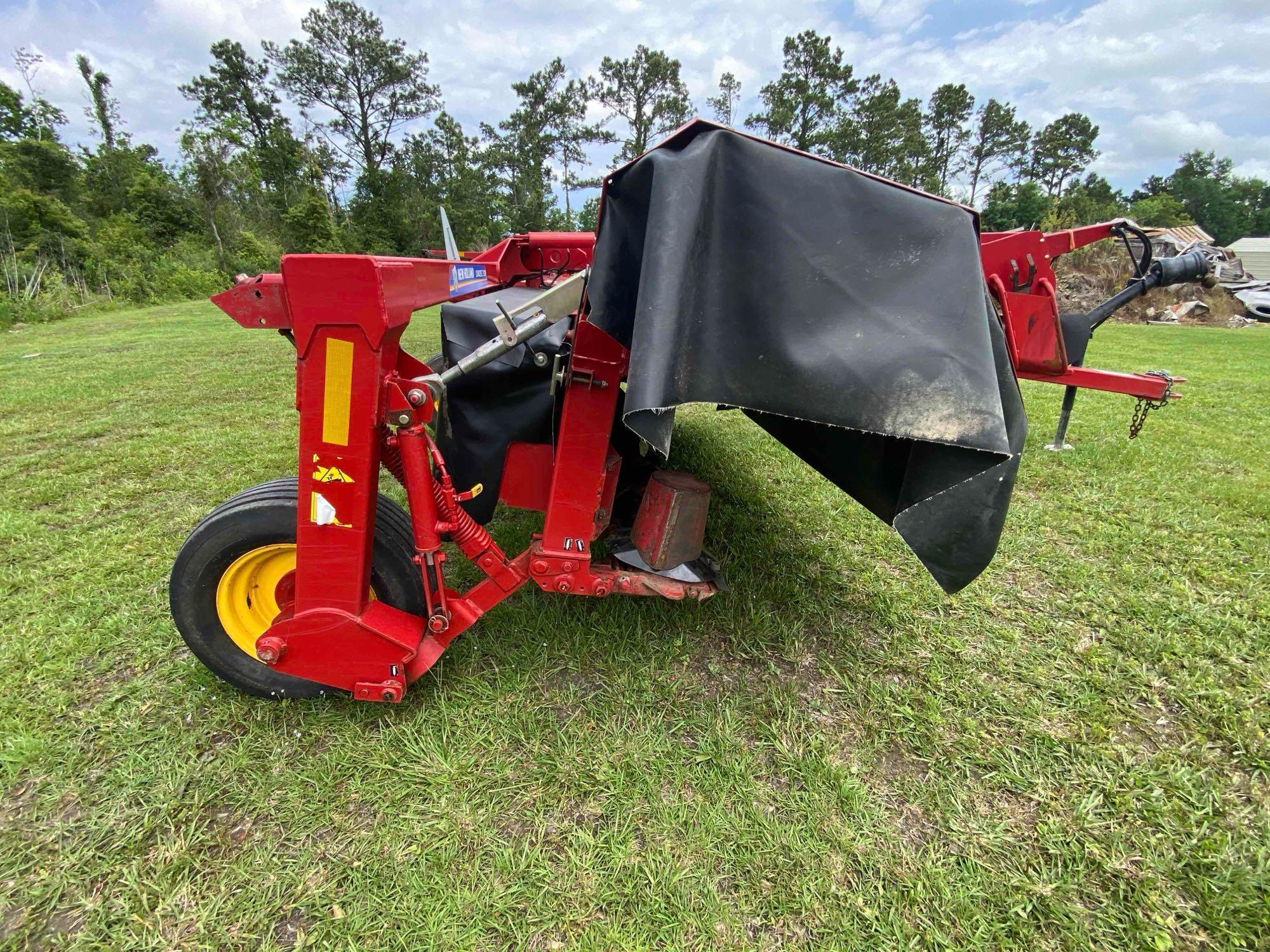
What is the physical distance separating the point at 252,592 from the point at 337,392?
879mm

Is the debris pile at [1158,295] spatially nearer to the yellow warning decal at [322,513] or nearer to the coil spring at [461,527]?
the coil spring at [461,527]

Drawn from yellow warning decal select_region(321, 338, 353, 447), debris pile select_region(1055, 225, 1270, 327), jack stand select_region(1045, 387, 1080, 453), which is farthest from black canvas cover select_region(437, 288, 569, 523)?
debris pile select_region(1055, 225, 1270, 327)

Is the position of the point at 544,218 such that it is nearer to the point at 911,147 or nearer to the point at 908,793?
the point at 911,147

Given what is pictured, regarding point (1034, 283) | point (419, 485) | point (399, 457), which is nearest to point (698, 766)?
point (419, 485)

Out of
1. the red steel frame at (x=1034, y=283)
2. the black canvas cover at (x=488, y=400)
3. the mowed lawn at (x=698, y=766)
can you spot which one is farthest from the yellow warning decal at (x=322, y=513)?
the red steel frame at (x=1034, y=283)

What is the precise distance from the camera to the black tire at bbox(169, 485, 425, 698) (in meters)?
1.85

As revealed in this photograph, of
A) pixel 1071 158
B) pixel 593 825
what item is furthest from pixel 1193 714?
pixel 1071 158

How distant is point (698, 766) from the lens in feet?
6.19

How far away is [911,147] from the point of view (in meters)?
44.5

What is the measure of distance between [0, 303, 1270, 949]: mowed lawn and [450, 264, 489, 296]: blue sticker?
135cm

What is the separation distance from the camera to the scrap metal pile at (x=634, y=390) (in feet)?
4.02

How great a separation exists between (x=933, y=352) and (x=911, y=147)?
54.1 m

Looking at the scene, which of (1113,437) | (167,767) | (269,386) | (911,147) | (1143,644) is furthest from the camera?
(911,147)

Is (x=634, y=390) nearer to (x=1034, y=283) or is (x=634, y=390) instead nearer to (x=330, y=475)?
(x=330, y=475)
